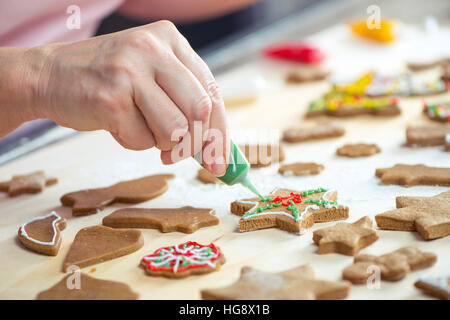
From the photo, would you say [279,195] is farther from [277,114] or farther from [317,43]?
[317,43]

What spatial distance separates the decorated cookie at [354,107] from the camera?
1.57 metres

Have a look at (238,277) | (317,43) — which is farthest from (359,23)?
(238,277)

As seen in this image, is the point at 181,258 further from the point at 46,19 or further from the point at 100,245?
the point at 46,19

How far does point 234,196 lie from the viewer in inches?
47.3

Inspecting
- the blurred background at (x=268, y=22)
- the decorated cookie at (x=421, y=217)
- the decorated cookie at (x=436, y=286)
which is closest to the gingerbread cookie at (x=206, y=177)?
the decorated cookie at (x=421, y=217)

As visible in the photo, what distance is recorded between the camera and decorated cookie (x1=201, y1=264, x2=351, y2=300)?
0.82 m

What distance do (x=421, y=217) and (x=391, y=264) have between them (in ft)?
0.52

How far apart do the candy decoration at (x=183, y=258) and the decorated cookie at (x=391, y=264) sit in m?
0.21

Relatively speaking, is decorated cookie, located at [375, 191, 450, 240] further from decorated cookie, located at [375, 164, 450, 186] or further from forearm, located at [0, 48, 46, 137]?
forearm, located at [0, 48, 46, 137]

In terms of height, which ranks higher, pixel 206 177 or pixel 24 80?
pixel 24 80

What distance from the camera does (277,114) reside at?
1.66m
